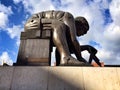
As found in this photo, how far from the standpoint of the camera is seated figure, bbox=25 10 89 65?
4938 mm

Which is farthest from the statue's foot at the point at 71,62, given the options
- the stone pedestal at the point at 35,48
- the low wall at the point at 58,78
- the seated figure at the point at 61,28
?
the stone pedestal at the point at 35,48

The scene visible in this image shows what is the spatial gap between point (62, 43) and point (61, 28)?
1.44ft

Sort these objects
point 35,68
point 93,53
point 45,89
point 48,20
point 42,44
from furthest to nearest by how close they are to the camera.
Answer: point 93,53
point 48,20
point 42,44
point 35,68
point 45,89

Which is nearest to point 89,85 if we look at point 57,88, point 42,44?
point 57,88

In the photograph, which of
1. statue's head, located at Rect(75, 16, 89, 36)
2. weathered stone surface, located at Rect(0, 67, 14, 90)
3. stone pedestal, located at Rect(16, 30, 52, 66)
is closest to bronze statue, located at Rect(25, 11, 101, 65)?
stone pedestal, located at Rect(16, 30, 52, 66)

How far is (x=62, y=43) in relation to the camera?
198 inches

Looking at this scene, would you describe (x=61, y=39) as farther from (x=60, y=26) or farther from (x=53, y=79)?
(x=53, y=79)

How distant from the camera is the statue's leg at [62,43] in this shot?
474 cm

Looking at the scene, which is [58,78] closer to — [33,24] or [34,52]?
[34,52]

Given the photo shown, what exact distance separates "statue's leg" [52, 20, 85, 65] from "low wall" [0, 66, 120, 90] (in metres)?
0.38

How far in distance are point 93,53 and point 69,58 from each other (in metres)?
1.90

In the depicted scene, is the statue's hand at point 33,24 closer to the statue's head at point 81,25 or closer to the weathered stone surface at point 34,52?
the weathered stone surface at point 34,52

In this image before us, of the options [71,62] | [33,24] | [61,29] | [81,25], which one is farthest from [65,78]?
[81,25]

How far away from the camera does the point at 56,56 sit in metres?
5.80
